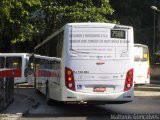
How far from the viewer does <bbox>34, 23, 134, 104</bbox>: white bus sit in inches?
648

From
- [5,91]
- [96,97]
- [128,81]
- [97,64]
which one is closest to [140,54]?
[5,91]

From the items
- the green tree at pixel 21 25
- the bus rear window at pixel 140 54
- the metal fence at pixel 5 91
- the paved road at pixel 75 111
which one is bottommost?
the paved road at pixel 75 111

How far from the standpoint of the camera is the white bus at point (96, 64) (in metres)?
16.5

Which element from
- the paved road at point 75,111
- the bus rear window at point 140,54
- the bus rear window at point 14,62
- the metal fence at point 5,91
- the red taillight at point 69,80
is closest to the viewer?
the paved road at point 75,111

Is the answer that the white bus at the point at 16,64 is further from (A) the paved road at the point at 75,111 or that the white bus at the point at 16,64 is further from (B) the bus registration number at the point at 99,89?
(B) the bus registration number at the point at 99,89

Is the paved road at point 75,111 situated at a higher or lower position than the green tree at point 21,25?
lower

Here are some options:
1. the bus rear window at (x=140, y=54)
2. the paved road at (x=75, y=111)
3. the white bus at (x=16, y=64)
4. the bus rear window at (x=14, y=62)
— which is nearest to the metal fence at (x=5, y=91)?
the paved road at (x=75, y=111)

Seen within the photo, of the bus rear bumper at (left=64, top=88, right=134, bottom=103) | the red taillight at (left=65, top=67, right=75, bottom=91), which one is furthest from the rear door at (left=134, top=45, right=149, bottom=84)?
the red taillight at (left=65, top=67, right=75, bottom=91)

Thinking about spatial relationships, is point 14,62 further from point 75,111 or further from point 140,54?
point 75,111

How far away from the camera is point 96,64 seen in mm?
16594

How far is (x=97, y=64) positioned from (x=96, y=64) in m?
0.04

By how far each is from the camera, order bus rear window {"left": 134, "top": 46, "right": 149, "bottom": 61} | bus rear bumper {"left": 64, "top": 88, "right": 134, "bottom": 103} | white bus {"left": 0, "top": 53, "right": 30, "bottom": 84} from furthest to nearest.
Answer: white bus {"left": 0, "top": 53, "right": 30, "bottom": 84}, bus rear window {"left": 134, "top": 46, "right": 149, "bottom": 61}, bus rear bumper {"left": 64, "top": 88, "right": 134, "bottom": 103}

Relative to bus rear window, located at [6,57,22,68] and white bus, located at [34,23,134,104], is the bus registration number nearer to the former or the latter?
white bus, located at [34,23,134,104]

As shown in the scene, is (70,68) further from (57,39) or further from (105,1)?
(105,1)
